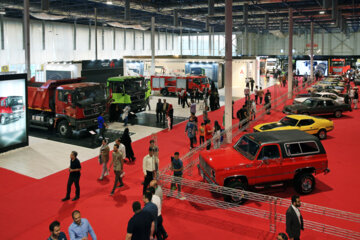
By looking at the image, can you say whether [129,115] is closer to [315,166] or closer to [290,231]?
[315,166]

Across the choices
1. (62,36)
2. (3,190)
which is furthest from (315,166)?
(62,36)

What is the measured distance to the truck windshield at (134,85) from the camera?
22984mm

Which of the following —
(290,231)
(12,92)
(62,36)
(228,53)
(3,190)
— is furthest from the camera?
(62,36)

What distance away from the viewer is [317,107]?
23484mm

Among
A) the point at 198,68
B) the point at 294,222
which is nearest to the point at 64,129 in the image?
the point at 294,222

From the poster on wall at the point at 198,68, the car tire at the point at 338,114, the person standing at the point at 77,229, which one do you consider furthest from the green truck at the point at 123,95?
the poster on wall at the point at 198,68

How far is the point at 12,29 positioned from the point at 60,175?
34069 mm

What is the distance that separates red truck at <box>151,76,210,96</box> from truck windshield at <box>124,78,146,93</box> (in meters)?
9.90

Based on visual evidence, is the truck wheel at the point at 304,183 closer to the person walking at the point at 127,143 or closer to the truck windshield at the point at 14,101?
the person walking at the point at 127,143

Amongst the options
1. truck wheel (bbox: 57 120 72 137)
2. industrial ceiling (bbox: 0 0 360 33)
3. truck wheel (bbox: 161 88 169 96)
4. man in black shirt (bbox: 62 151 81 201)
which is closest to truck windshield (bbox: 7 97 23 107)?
truck wheel (bbox: 57 120 72 137)

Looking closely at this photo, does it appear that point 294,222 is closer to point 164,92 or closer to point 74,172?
point 74,172

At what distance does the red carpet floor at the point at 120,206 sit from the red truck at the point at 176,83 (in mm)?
19440

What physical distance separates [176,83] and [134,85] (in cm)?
1187

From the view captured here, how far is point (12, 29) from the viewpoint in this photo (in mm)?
41000
